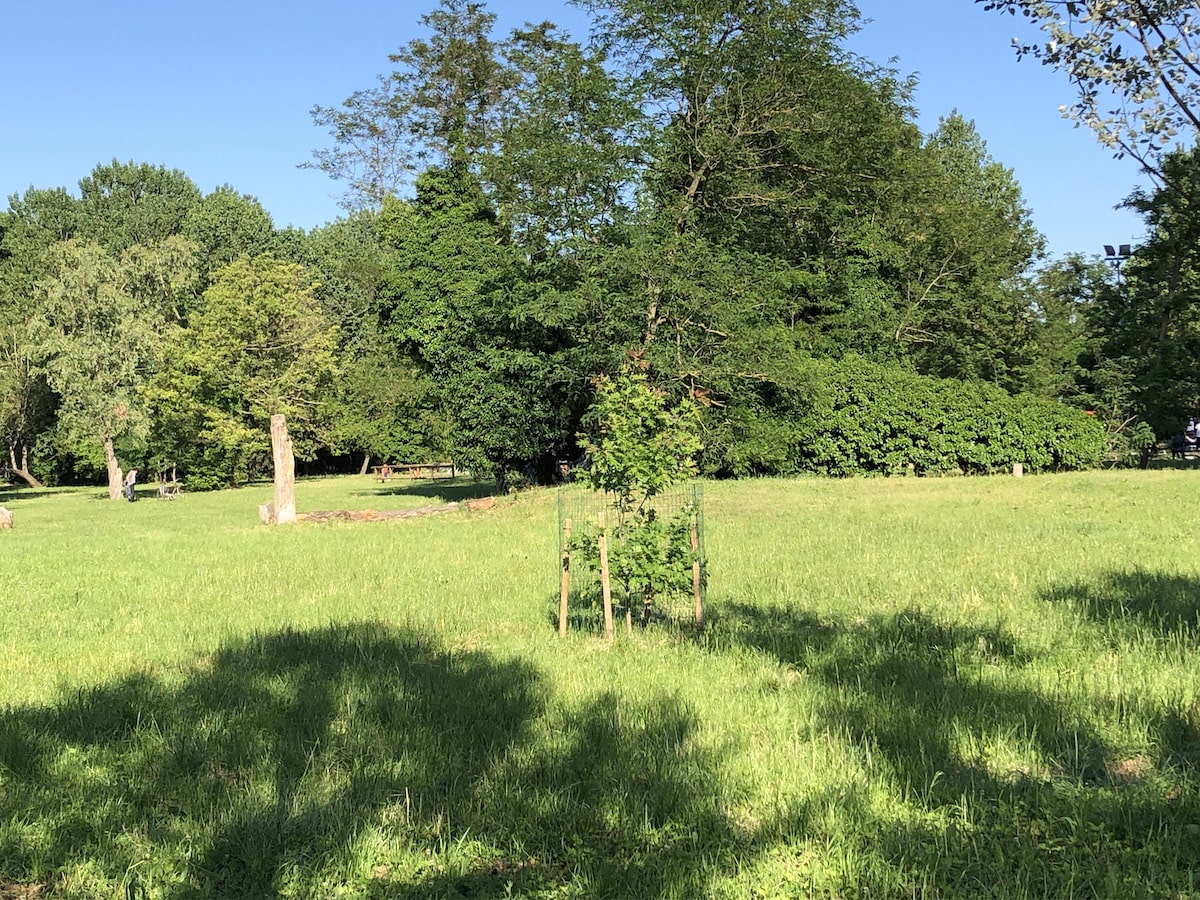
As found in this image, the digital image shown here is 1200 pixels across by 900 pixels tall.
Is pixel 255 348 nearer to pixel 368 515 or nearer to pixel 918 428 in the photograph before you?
pixel 368 515

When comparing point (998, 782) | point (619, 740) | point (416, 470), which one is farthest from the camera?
point (416, 470)

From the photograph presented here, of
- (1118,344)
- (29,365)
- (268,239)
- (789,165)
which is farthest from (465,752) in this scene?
(268,239)

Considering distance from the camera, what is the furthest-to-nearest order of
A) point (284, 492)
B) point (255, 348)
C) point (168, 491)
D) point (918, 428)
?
point (168, 491) < point (255, 348) < point (918, 428) < point (284, 492)

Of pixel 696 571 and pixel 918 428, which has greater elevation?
pixel 918 428

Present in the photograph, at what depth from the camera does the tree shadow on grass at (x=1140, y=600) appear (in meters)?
7.07

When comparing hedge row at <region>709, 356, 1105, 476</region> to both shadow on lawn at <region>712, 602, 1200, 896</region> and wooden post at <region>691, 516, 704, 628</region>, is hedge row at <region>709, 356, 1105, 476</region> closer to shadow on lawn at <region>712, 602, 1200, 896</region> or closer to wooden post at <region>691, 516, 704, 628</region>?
wooden post at <region>691, 516, 704, 628</region>

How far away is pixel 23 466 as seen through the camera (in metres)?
54.2

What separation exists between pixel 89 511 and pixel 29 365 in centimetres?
2138

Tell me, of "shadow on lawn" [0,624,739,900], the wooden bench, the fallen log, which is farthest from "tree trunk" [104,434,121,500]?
"shadow on lawn" [0,624,739,900]

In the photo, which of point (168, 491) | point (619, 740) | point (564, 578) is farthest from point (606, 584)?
Answer: point (168, 491)

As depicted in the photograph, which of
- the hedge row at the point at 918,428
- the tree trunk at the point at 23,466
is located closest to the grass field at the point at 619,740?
the hedge row at the point at 918,428

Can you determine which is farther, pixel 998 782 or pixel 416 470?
pixel 416 470

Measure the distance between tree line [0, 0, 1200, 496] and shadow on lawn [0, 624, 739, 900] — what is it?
437 inches

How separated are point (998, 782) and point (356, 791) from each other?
10.3ft
